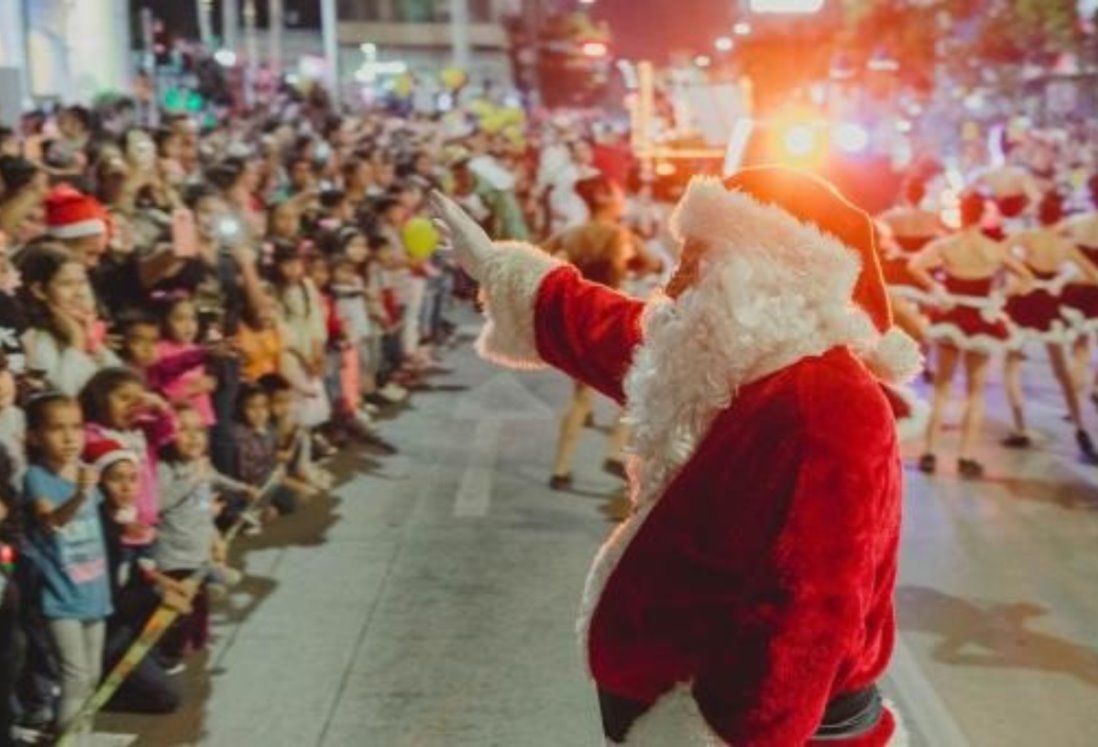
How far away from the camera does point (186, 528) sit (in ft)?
20.2

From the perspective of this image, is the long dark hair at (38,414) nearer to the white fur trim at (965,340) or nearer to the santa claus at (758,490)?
the santa claus at (758,490)

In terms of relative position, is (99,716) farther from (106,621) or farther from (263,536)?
(263,536)

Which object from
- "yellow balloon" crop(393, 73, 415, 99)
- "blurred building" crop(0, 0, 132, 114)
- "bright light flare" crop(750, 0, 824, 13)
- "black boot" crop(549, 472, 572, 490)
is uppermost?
"bright light flare" crop(750, 0, 824, 13)

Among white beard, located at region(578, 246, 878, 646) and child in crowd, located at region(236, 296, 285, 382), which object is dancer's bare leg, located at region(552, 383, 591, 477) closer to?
child in crowd, located at region(236, 296, 285, 382)

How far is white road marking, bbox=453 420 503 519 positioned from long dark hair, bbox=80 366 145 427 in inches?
123

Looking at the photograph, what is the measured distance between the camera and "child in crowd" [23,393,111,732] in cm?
503

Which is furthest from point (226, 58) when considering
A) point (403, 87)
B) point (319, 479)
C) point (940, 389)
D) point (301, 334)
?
point (940, 389)

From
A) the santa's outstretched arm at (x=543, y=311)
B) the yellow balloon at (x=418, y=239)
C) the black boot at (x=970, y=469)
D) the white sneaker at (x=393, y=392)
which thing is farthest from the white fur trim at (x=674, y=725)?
the yellow balloon at (x=418, y=239)

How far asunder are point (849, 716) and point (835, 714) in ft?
0.12

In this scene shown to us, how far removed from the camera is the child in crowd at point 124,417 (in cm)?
577

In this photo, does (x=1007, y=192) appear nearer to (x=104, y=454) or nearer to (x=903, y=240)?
(x=903, y=240)

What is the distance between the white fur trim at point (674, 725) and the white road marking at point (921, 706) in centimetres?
287

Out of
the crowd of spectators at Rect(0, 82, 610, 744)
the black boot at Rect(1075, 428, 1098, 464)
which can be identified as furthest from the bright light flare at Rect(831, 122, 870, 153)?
the black boot at Rect(1075, 428, 1098, 464)

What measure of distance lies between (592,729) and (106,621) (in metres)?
1.88
